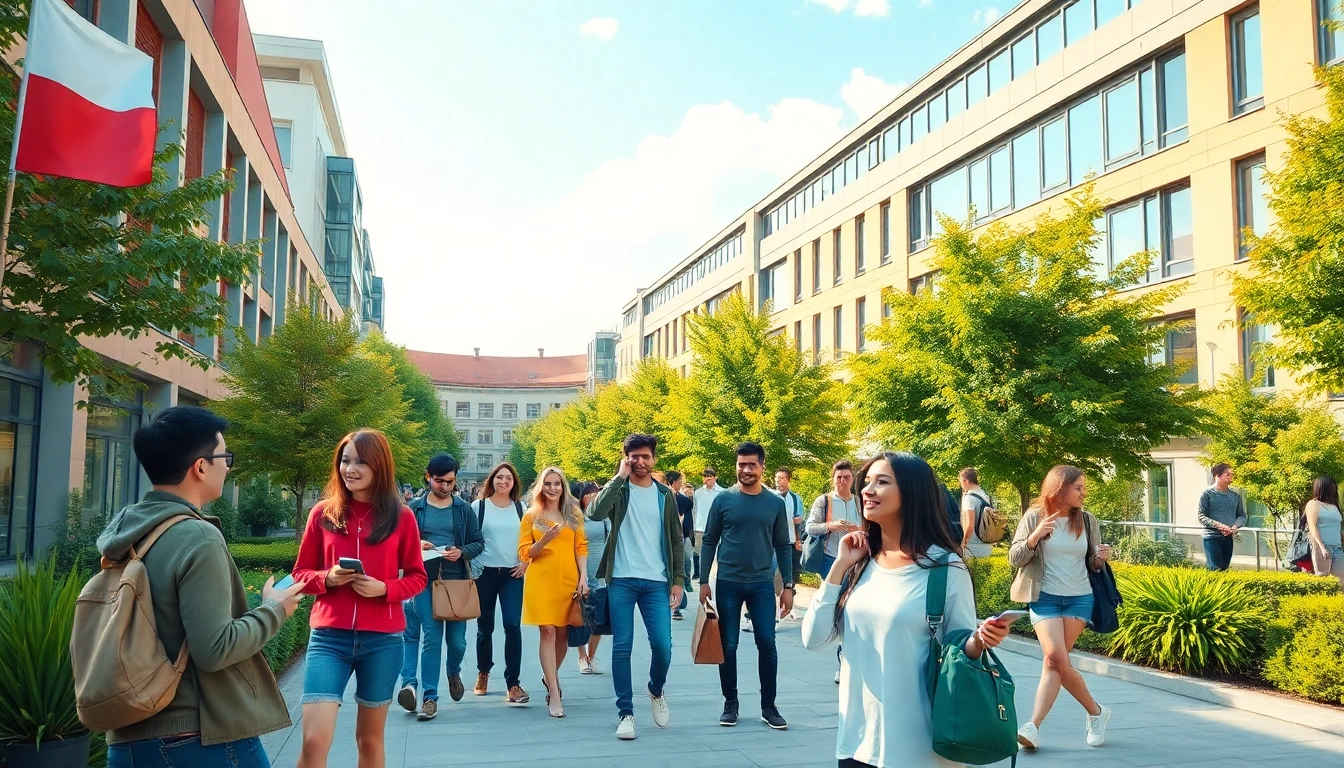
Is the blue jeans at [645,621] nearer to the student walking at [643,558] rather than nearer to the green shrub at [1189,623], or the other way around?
the student walking at [643,558]

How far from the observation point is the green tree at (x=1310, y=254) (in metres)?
10.5

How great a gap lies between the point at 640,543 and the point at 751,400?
18.9 meters

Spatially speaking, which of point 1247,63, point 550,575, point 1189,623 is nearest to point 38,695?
point 550,575

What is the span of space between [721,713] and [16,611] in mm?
4704

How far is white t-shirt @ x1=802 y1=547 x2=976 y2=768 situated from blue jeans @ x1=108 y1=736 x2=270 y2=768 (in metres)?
1.91

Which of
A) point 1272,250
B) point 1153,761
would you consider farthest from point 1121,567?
point 1153,761

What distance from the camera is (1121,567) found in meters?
11.4

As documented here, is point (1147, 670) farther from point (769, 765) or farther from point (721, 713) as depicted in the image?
point (769, 765)

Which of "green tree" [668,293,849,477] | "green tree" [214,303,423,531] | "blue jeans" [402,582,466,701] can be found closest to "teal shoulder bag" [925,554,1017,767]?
"blue jeans" [402,582,466,701]

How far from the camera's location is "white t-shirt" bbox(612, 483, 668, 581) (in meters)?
7.23

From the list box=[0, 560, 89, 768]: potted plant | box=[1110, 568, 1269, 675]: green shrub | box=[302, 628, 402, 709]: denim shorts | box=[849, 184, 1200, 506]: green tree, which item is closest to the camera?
box=[302, 628, 402, 709]: denim shorts

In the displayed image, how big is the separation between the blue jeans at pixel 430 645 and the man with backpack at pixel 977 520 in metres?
4.69

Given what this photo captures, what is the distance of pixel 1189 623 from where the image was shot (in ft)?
30.0

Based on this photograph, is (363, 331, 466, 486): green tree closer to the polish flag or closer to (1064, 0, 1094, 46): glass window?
(1064, 0, 1094, 46): glass window
